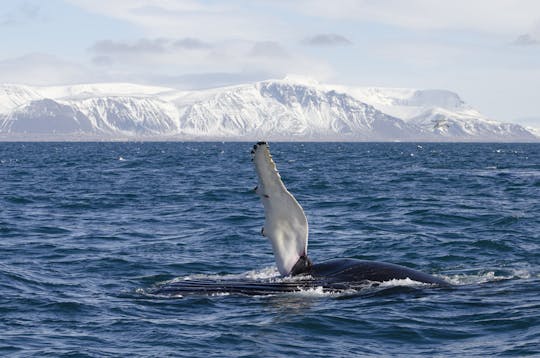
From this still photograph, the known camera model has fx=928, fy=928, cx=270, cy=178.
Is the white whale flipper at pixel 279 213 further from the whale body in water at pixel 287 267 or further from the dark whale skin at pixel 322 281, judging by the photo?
the dark whale skin at pixel 322 281

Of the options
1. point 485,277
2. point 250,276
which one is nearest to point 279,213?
point 250,276

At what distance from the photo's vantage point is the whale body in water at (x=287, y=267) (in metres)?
13.4

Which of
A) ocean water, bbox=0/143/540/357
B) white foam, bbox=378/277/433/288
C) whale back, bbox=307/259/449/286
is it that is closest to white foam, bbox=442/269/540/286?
ocean water, bbox=0/143/540/357

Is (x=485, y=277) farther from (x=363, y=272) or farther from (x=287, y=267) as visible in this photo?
(x=287, y=267)

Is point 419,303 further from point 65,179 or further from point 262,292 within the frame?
point 65,179

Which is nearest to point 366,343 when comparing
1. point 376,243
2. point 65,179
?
point 376,243

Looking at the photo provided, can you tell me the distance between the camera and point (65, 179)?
50.3 metres

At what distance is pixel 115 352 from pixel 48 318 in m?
2.49

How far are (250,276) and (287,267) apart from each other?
2.63m

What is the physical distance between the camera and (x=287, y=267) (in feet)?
46.3

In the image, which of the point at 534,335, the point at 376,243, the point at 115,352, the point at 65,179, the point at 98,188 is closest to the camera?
the point at 115,352

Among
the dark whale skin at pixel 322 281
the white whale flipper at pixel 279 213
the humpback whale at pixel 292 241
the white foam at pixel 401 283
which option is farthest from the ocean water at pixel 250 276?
the white whale flipper at pixel 279 213

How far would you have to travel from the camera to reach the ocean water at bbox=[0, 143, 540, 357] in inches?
457

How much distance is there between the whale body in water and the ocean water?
9.8 inches
